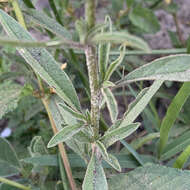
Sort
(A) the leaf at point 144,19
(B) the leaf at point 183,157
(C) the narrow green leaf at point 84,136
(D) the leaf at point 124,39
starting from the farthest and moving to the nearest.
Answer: (A) the leaf at point 144,19 < (B) the leaf at point 183,157 < (C) the narrow green leaf at point 84,136 < (D) the leaf at point 124,39

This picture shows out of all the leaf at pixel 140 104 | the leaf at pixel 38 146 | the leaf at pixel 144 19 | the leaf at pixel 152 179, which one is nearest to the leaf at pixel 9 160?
the leaf at pixel 38 146

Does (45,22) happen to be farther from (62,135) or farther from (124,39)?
(124,39)

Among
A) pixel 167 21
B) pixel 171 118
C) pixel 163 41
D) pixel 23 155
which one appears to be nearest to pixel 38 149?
pixel 23 155

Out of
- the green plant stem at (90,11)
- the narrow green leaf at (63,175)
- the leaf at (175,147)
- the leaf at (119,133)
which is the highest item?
the green plant stem at (90,11)

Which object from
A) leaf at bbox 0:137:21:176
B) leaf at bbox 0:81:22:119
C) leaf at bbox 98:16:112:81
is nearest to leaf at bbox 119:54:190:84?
leaf at bbox 98:16:112:81

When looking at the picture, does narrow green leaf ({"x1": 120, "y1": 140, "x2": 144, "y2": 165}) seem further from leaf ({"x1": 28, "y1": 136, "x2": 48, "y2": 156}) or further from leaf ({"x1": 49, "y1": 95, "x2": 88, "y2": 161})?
leaf ({"x1": 28, "y1": 136, "x2": 48, "y2": 156})

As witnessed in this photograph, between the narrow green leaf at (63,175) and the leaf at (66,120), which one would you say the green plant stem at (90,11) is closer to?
the leaf at (66,120)

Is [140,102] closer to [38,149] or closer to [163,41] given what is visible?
[38,149]
